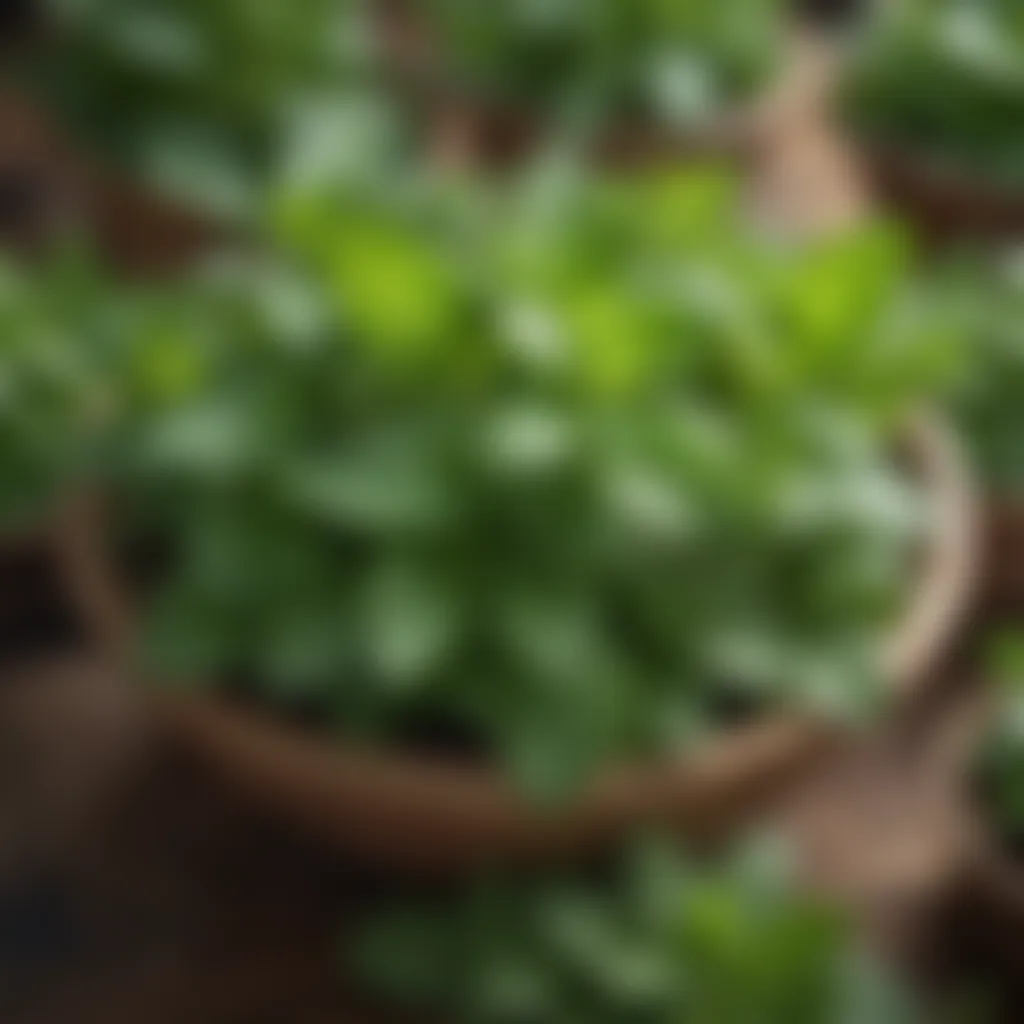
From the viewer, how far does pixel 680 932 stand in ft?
2.75

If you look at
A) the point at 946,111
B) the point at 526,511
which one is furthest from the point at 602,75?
the point at 526,511

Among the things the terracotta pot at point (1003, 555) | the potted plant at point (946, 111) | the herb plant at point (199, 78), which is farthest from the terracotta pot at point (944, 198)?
the herb plant at point (199, 78)

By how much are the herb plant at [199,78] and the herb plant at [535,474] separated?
255 millimetres

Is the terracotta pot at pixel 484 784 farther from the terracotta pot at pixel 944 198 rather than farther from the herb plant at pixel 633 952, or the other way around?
the terracotta pot at pixel 944 198

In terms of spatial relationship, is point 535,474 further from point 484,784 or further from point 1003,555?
point 1003,555

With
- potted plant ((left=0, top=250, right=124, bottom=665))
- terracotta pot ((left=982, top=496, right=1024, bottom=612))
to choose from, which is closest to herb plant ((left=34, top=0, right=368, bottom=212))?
potted plant ((left=0, top=250, right=124, bottom=665))

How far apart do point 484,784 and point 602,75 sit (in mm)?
465

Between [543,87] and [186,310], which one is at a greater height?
[543,87]

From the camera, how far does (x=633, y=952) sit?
0.86m

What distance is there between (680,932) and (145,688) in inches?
9.9

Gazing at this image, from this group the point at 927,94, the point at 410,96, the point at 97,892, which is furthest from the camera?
the point at 410,96

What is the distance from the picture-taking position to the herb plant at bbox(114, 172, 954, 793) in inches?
33.3

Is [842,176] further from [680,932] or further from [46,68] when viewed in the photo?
[680,932]

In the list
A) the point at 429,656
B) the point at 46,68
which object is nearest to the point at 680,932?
the point at 429,656
